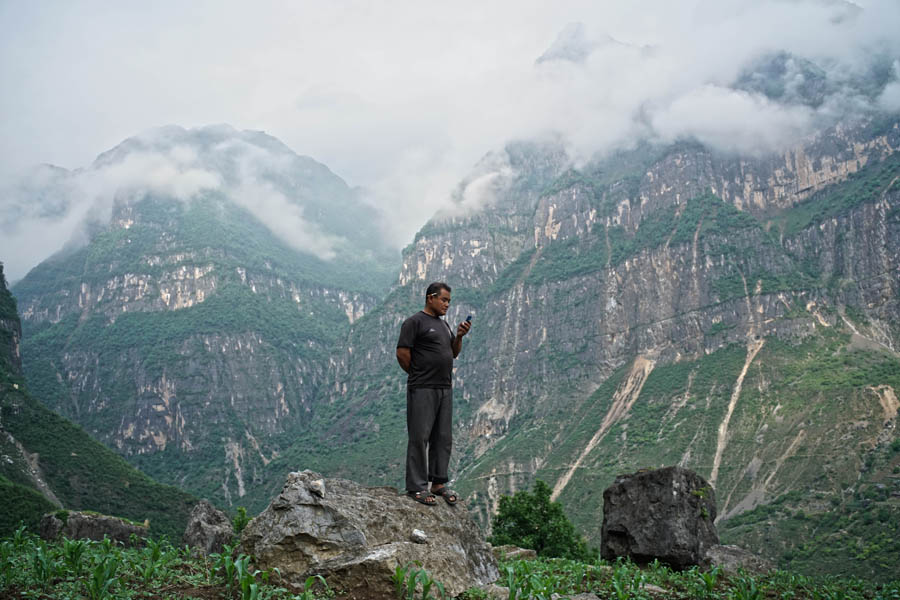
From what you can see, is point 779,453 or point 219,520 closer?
point 219,520

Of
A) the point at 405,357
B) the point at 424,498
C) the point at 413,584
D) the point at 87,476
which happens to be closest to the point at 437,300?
the point at 405,357

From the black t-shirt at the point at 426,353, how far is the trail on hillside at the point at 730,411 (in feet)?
263

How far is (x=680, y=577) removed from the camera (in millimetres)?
9414

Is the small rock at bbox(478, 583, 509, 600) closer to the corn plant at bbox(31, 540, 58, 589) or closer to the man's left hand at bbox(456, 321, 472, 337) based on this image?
the man's left hand at bbox(456, 321, 472, 337)

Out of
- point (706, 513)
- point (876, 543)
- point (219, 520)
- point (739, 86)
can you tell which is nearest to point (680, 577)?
point (706, 513)

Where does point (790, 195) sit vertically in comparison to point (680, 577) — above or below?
above

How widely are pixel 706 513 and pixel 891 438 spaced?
66830 mm

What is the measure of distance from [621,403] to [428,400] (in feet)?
408

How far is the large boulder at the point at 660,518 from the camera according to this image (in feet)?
45.1

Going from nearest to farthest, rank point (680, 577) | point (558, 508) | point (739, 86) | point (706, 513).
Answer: point (680, 577), point (706, 513), point (558, 508), point (739, 86)

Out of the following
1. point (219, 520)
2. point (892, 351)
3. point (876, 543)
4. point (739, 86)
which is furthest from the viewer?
point (739, 86)

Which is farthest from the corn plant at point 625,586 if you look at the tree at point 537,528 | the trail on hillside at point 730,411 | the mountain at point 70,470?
the trail on hillside at point 730,411

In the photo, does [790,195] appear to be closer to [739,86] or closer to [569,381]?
[739,86]

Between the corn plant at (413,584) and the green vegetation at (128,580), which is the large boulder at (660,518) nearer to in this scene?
the corn plant at (413,584)
